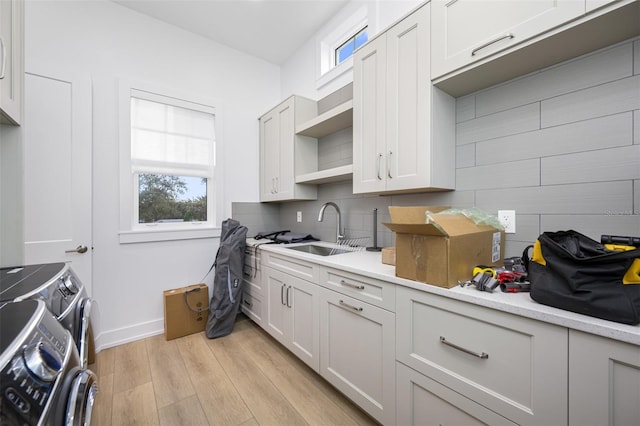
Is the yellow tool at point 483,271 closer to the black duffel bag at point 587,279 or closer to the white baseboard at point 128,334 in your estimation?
the black duffel bag at point 587,279

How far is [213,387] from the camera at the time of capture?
1803 mm

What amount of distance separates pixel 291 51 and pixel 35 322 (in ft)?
11.3

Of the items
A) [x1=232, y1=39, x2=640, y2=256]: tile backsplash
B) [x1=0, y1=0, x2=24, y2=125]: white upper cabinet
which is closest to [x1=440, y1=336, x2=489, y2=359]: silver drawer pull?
[x1=232, y1=39, x2=640, y2=256]: tile backsplash

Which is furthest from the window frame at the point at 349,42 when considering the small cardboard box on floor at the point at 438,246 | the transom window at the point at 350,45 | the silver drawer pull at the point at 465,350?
the silver drawer pull at the point at 465,350

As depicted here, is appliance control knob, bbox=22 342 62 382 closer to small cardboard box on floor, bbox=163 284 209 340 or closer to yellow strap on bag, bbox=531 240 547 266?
yellow strap on bag, bbox=531 240 547 266

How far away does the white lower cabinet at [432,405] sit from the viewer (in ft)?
3.34

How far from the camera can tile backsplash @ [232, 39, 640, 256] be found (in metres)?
1.12

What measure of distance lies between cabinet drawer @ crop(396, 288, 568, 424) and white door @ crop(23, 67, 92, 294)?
102 inches

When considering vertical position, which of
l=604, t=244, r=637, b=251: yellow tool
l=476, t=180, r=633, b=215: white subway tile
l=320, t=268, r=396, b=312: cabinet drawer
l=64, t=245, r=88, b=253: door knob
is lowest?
l=320, t=268, r=396, b=312: cabinet drawer

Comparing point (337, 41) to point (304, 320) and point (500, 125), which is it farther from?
point (304, 320)

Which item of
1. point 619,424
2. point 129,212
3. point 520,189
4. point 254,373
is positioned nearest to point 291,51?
point 129,212

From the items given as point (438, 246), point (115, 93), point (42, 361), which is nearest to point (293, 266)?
point (438, 246)

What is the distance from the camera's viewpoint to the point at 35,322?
1.93ft

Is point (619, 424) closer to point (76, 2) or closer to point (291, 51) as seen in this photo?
point (291, 51)
